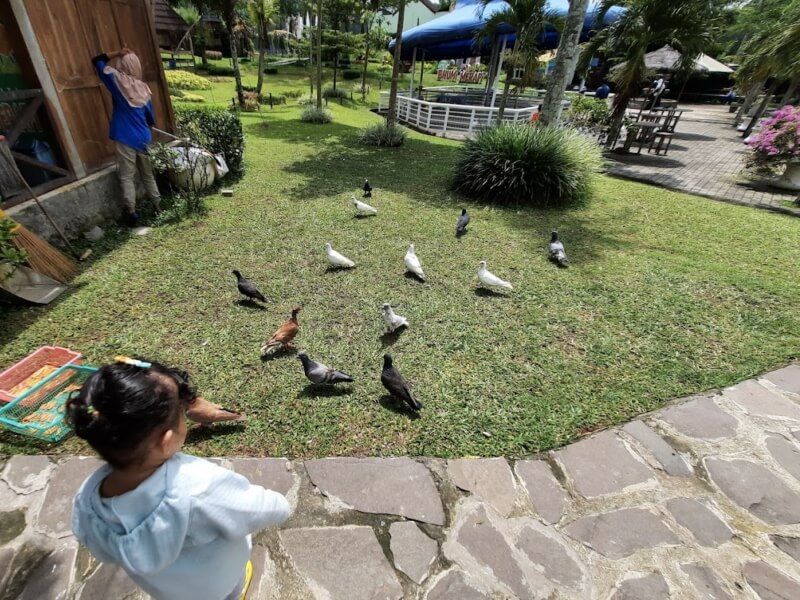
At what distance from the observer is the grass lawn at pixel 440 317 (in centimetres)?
293

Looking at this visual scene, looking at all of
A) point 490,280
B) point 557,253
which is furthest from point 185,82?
point 490,280

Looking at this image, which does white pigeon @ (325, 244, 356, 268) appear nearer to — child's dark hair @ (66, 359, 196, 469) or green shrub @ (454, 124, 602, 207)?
child's dark hair @ (66, 359, 196, 469)

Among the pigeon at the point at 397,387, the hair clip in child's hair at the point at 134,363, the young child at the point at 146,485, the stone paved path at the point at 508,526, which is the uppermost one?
the hair clip in child's hair at the point at 134,363

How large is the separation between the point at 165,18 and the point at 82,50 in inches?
648

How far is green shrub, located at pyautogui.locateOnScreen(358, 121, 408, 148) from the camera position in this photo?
1163cm

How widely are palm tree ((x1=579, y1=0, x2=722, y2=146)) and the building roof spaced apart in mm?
17928

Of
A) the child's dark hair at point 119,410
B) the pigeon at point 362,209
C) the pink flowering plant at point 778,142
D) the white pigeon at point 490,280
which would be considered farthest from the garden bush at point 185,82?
the child's dark hair at point 119,410

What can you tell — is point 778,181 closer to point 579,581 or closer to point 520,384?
point 520,384

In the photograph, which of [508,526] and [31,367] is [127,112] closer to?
[31,367]

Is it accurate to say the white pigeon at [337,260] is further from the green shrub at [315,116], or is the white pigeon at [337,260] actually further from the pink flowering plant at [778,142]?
the green shrub at [315,116]

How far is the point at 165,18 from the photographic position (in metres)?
17.2

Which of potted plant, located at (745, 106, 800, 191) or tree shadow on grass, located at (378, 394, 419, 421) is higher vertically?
potted plant, located at (745, 106, 800, 191)

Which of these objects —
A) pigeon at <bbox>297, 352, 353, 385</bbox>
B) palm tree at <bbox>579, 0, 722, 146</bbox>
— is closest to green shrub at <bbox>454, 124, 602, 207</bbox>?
palm tree at <bbox>579, 0, 722, 146</bbox>

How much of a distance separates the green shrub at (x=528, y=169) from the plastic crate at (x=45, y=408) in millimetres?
6921
